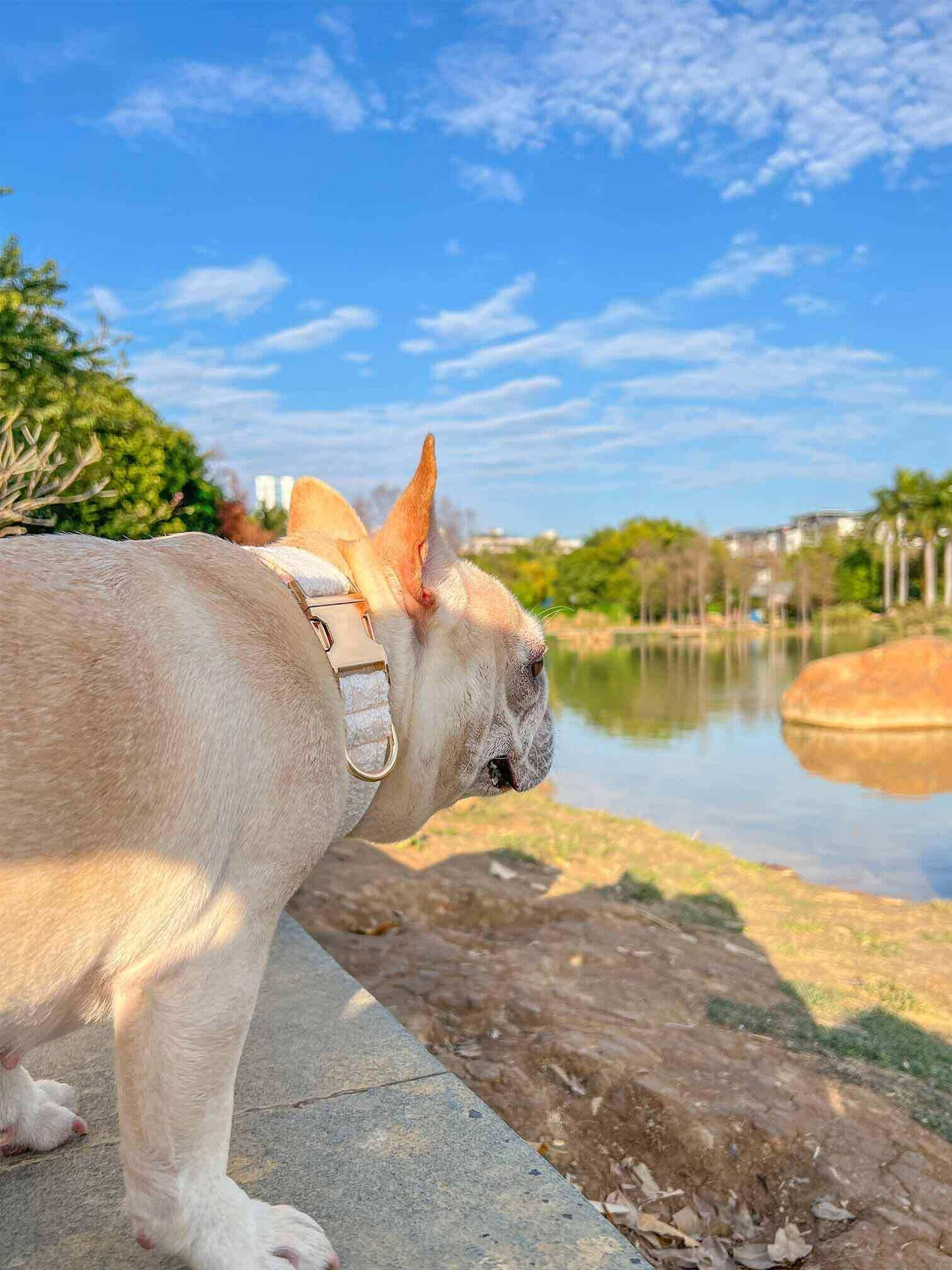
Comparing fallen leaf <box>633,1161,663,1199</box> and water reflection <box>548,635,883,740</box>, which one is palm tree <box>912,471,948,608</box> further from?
fallen leaf <box>633,1161,663,1199</box>

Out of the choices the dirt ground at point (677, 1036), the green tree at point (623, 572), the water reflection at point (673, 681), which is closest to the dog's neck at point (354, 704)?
the dirt ground at point (677, 1036)

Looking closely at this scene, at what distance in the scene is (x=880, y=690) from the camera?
85.8 feet

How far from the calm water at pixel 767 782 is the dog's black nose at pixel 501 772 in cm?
795

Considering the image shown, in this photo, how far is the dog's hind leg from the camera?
2.68 meters

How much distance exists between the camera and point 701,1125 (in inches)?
154

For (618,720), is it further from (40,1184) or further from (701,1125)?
(40,1184)

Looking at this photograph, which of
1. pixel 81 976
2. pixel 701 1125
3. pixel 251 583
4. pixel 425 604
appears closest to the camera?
pixel 81 976

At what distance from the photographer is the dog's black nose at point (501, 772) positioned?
2902mm

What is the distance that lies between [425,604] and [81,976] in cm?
120

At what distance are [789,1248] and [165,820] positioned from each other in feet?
8.98

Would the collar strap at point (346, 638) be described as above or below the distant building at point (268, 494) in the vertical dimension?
below

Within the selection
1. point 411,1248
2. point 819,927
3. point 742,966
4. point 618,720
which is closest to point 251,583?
point 411,1248

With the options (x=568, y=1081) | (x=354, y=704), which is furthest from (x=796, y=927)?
(x=354, y=704)

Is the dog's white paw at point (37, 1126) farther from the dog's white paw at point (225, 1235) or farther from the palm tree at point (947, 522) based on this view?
the palm tree at point (947, 522)
